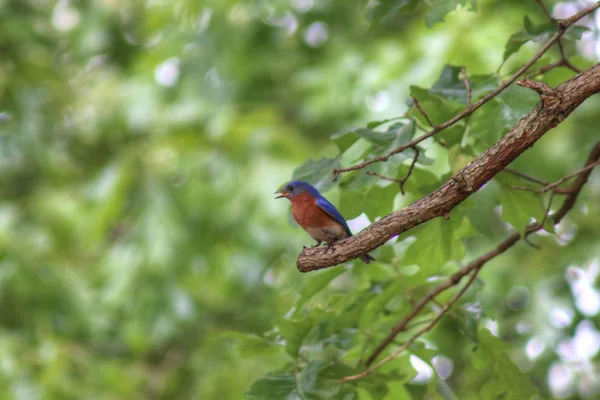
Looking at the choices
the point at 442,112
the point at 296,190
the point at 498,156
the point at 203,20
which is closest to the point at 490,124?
the point at 442,112

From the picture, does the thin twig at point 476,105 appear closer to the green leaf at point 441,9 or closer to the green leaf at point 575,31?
the green leaf at point 575,31

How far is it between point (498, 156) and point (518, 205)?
25.1 inches

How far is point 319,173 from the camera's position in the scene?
2.64m

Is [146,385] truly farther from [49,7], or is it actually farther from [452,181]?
[452,181]

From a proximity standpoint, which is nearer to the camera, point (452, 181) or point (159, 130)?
point (452, 181)

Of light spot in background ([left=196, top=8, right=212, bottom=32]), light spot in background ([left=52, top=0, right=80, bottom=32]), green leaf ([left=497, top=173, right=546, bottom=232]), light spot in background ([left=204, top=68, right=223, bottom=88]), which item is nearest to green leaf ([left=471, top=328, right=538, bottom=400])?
green leaf ([left=497, top=173, right=546, bottom=232])

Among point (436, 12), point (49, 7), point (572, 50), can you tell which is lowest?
Answer: point (436, 12)

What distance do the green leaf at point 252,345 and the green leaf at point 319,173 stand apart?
58cm

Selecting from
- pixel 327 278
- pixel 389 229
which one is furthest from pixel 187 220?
pixel 389 229

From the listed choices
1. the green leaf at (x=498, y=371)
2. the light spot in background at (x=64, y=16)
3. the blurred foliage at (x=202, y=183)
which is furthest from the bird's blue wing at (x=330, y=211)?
the light spot in background at (x=64, y=16)

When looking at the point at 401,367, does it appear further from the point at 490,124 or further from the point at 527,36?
the point at 527,36

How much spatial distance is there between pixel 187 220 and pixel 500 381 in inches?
187

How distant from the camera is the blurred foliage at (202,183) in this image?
5.64m

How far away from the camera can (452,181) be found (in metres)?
2.12
